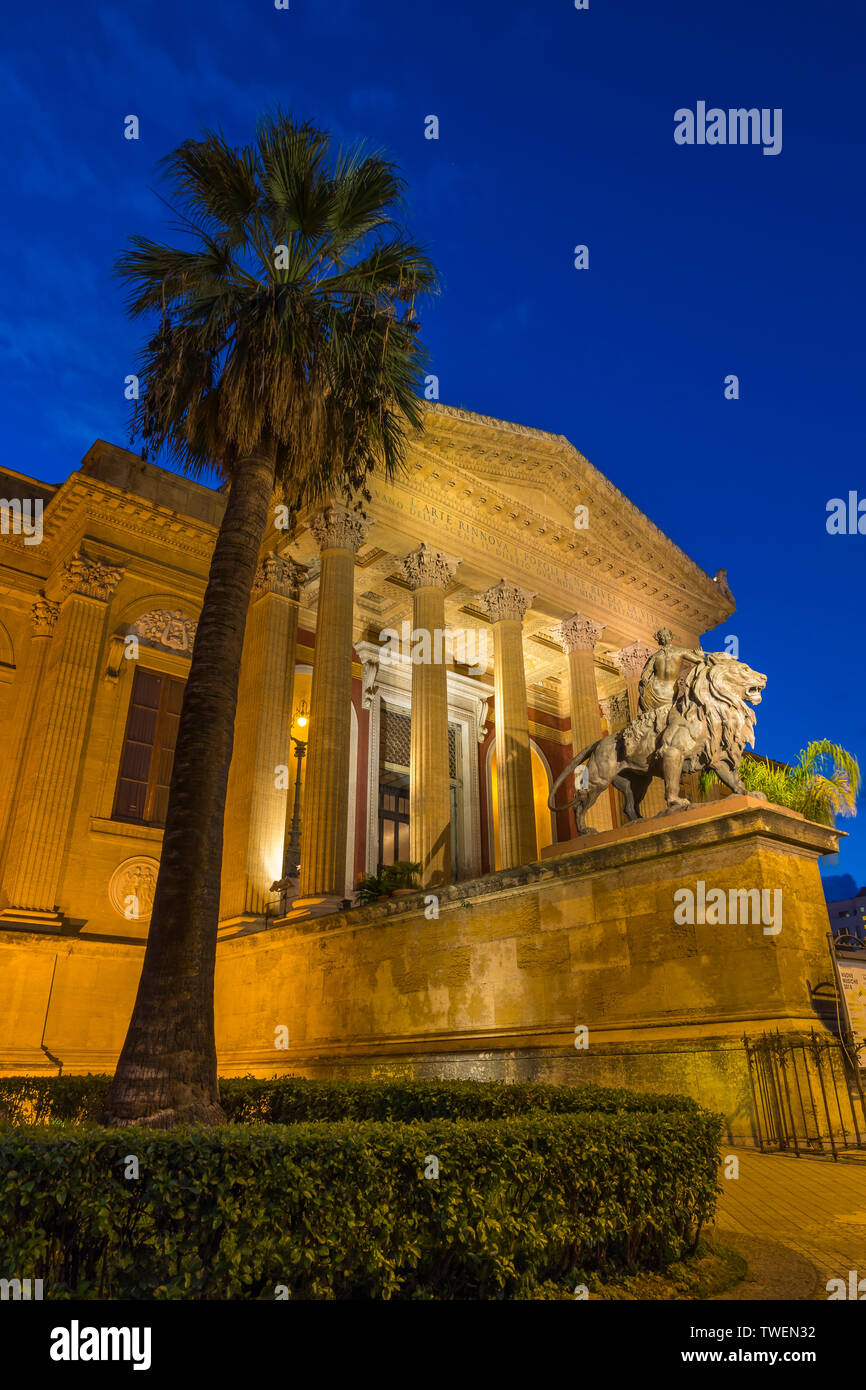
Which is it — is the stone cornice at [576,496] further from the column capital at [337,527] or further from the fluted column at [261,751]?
the fluted column at [261,751]

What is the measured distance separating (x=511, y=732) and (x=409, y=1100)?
14185mm

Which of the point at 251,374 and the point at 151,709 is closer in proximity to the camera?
the point at 251,374

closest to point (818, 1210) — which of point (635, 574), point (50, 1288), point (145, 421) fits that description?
point (50, 1288)

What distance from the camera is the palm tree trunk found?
6.68 metres

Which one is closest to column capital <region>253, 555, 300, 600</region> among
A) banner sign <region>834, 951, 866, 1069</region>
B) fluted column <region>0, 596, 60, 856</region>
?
fluted column <region>0, 596, 60, 856</region>

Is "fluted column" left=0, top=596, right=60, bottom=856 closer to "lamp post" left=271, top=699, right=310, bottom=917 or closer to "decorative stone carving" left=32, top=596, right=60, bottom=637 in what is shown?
"decorative stone carving" left=32, top=596, right=60, bottom=637

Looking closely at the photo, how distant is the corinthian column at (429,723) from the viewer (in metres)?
18.3

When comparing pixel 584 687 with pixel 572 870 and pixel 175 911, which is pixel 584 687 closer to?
pixel 572 870

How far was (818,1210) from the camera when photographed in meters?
5.86

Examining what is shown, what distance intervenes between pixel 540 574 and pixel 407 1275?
67.4 feet

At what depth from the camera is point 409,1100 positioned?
23.9ft

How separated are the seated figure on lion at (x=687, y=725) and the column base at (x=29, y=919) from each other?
12.0 m

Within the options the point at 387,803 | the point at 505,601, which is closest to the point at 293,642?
the point at 505,601

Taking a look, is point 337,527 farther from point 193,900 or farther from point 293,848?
point 193,900
